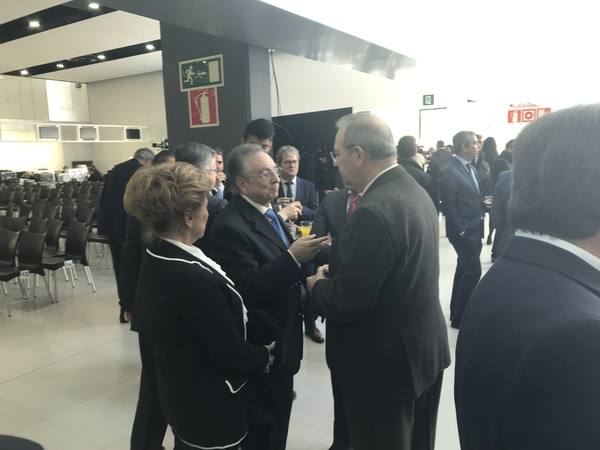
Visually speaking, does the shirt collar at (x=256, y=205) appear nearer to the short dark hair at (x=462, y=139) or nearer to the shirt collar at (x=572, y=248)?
the shirt collar at (x=572, y=248)

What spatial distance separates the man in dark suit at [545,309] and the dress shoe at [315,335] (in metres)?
2.77

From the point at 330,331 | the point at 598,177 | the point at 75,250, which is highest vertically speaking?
the point at 598,177

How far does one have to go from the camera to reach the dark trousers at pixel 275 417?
171 centimetres

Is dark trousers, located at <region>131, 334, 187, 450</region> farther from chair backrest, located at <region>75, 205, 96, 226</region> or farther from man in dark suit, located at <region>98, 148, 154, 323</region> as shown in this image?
chair backrest, located at <region>75, 205, 96, 226</region>

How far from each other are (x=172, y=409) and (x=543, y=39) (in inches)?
341

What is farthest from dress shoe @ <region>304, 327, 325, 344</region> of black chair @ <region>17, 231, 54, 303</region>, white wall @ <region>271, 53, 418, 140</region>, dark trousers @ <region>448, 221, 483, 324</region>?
white wall @ <region>271, 53, 418, 140</region>

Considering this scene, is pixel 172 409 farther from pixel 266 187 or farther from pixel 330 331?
pixel 266 187

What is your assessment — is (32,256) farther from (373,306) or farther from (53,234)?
(373,306)

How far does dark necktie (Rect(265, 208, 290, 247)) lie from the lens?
188cm

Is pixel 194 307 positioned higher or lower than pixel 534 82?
lower

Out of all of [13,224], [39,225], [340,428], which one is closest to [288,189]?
[340,428]

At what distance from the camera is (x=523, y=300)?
647 mm

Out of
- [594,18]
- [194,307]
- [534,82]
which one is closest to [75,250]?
[194,307]

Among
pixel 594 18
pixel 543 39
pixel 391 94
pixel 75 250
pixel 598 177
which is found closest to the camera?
pixel 598 177
